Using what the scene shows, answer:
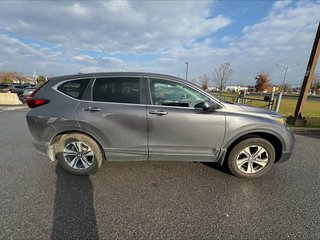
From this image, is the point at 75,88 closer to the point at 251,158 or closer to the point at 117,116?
the point at 117,116

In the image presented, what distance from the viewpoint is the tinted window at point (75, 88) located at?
2868 mm

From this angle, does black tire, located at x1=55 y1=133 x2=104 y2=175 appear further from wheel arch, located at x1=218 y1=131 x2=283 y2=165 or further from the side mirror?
wheel arch, located at x1=218 y1=131 x2=283 y2=165

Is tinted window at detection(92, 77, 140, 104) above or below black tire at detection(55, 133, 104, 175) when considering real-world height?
above

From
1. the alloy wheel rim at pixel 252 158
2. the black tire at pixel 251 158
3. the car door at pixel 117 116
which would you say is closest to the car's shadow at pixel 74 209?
the car door at pixel 117 116

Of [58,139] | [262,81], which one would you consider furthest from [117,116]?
[262,81]

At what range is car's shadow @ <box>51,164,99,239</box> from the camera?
1912 mm

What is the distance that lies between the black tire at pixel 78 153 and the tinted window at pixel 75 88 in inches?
26.0

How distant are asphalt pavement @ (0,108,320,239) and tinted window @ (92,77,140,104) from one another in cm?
133

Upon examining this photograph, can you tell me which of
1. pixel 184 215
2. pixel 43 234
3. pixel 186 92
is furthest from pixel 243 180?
pixel 43 234

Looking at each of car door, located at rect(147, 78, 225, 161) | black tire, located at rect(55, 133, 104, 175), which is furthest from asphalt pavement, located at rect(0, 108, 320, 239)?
car door, located at rect(147, 78, 225, 161)

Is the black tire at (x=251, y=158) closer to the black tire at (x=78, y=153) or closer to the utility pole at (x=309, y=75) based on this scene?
the black tire at (x=78, y=153)

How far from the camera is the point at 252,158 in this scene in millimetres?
3006

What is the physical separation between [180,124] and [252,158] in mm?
1412

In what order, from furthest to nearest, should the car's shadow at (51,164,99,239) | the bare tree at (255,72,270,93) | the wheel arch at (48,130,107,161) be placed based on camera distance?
the bare tree at (255,72,270,93)
the wheel arch at (48,130,107,161)
the car's shadow at (51,164,99,239)
